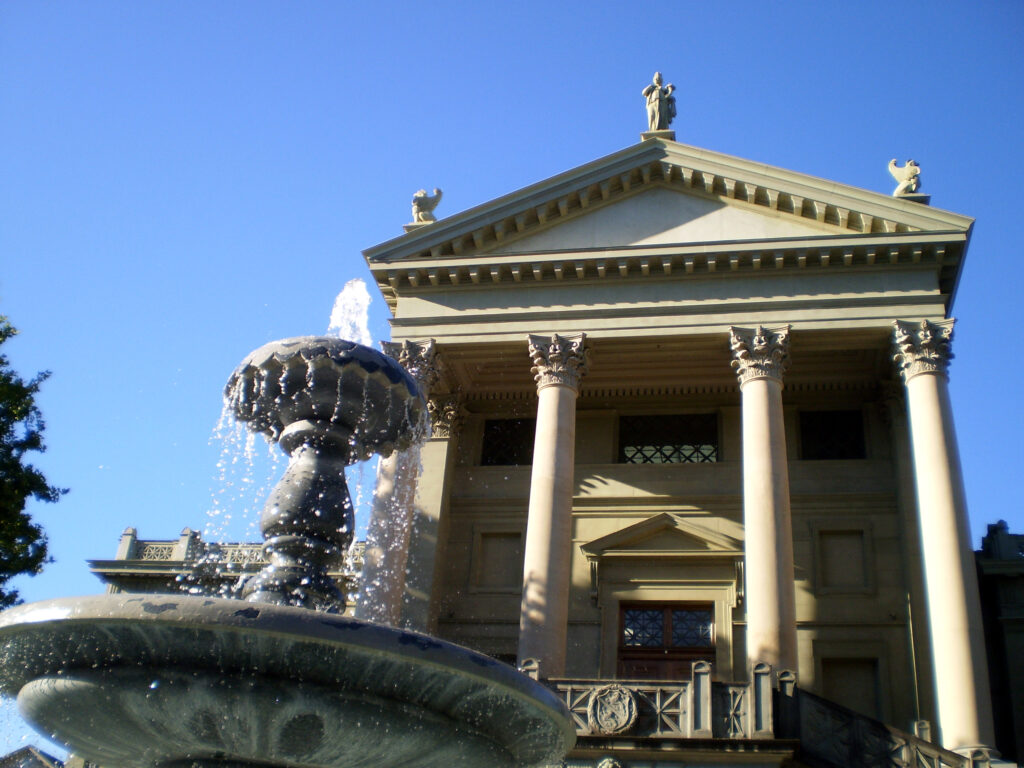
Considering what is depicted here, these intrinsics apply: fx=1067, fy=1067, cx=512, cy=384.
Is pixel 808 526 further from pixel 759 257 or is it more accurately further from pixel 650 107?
pixel 650 107

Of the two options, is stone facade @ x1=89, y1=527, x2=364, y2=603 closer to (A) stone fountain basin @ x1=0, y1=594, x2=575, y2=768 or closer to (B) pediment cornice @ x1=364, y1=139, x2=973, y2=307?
(B) pediment cornice @ x1=364, y1=139, x2=973, y2=307

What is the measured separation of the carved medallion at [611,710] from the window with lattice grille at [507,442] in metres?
9.26

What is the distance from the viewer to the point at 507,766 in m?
7.17

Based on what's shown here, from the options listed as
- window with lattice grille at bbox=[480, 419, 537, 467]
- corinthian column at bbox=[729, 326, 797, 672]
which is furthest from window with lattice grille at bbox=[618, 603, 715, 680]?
window with lattice grille at bbox=[480, 419, 537, 467]

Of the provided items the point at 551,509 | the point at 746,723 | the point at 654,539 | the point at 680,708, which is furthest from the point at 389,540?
the point at 746,723

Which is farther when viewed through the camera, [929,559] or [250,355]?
[929,559]

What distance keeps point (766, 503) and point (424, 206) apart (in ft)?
35.9

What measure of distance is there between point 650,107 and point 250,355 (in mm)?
18619

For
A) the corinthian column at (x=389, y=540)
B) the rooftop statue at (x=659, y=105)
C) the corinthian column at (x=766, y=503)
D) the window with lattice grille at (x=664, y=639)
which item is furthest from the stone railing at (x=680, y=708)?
the rooftop statue at (x=659, y=105)

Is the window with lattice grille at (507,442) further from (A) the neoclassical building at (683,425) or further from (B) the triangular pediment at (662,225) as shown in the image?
(B) the triangular pediment at (662,225)

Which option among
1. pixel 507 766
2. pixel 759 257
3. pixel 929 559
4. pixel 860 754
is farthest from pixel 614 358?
pixel 507 766

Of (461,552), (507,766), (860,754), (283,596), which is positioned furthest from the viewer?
(461,552)

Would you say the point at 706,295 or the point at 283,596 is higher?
the point at 706,295

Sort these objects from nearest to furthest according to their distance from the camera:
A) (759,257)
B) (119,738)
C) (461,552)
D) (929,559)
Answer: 1. (119,738)
2. (929,559)
3. (759,257)
4. (461,552)
